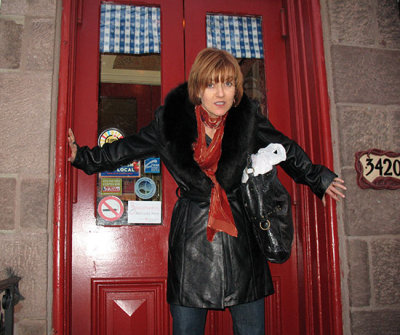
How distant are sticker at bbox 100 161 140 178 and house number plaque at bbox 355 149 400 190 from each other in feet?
4.64

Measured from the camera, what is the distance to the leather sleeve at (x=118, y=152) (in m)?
2.05

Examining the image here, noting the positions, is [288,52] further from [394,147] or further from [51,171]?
[51,171]

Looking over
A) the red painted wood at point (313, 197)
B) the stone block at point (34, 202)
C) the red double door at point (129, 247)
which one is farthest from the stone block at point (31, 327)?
the red painted wood at point (313, 197)

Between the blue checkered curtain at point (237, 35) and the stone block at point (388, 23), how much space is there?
0.81m

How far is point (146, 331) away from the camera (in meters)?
2.32

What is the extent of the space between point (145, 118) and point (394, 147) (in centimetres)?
165

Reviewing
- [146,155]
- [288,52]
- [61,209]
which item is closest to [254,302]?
[146,155]

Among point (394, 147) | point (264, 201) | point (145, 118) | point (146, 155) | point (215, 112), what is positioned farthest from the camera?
point (145, 118)

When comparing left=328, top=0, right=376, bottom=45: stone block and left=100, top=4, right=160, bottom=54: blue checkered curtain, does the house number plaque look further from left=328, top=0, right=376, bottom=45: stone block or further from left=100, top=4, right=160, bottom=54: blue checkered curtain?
left=100, top=4, right=160, bottom=54: blue checkered curtain

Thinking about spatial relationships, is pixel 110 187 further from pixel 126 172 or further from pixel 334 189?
pixel 334 189

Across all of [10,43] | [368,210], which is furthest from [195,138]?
[10,43]

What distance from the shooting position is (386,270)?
2.17 meters

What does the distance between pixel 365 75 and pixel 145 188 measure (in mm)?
1632

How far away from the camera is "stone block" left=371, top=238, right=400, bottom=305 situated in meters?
2.15
